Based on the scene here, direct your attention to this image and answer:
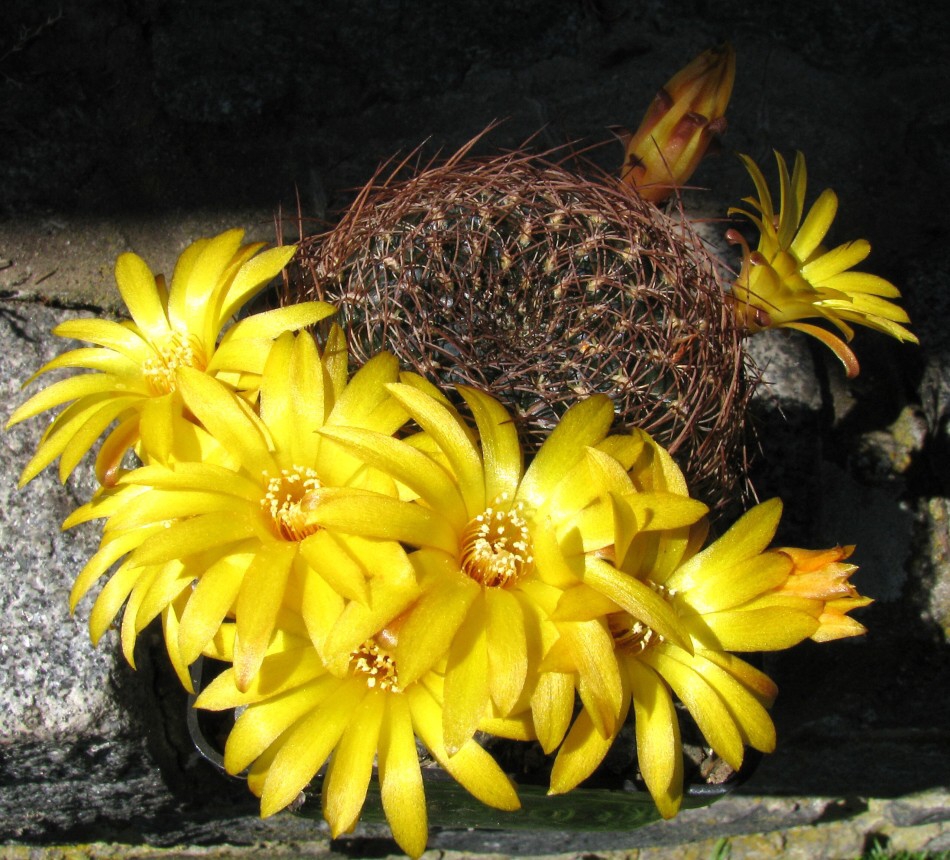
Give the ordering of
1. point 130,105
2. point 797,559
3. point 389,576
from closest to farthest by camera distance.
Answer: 1. point 389,576
2. point 797,559
3. point 130,105

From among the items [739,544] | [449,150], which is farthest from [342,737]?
[449,150]

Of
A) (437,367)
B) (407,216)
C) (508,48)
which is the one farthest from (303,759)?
(508,48)

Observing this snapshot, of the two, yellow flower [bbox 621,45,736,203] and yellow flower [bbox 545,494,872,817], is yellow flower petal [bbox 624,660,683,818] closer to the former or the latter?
yellow flower [bbox 545,494,872,817]

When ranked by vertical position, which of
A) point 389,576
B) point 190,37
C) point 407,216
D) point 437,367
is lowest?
point 389,576

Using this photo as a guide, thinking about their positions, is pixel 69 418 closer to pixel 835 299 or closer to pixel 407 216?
pixel 407 216

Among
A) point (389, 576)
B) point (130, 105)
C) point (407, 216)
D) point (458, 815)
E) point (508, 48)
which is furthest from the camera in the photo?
point (508, 48)

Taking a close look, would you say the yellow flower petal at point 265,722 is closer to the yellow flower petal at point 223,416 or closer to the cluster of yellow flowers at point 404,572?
the cluster of yellow flowers at point 404,572
